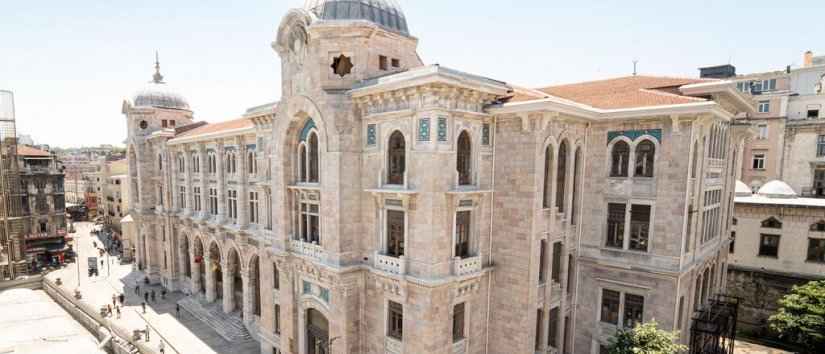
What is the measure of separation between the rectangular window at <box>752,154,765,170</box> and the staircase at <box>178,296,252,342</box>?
49.3m

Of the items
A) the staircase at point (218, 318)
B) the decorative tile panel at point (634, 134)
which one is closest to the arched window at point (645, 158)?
the decorative tile panel at point (634, 134)

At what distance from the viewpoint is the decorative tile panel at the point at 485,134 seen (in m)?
17.1

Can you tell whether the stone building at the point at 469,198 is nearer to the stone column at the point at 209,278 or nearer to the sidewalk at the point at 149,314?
the sidewalk at the point at 149,314

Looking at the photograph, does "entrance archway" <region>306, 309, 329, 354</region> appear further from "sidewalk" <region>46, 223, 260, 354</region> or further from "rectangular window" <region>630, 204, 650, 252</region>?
"rectangular window" <region>630, 204, 650, 252</region>

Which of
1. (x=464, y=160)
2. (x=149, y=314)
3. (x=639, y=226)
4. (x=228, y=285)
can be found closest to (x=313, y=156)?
(x=464, y=160)

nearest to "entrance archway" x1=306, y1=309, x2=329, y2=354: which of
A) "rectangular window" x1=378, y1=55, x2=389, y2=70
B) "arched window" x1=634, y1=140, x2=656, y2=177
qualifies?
"rectangular window" x1=378, y1=55, x2=389, y2=70

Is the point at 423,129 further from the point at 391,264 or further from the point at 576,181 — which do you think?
the point at 576,181

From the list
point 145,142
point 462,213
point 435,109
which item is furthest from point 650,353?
point 145,142

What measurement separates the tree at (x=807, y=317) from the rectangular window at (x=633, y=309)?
430 inches

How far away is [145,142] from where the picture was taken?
131ft

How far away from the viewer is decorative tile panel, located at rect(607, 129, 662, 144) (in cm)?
1700

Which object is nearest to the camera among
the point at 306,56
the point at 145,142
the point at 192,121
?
the point at 306,56

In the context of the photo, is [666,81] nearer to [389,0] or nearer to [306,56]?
[389,0]

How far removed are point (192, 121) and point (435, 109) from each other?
1460 inches
